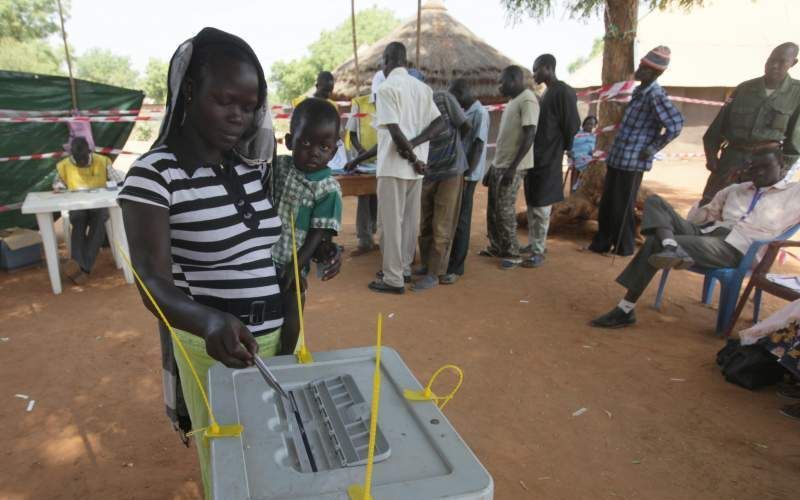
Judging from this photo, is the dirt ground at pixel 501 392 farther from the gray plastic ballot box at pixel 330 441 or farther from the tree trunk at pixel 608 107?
the tree trunk at pixel 608 107

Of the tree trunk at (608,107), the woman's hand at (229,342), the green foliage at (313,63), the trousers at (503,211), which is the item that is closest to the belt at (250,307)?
the woman's hand at (229,342)

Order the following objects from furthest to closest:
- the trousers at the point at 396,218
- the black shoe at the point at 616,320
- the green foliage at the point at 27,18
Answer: the green foliage at the point at 27,18 → the trousers at the point at 396,218 → the black shoe at the point at 616,320

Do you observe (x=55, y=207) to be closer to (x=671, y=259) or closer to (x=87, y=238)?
(x=87, y=238)

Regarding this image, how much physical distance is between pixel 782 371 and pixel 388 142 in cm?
309

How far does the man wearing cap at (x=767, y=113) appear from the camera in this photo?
15.1 feet

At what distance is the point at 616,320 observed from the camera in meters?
3.89

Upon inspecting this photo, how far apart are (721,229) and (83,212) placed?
5.72 m

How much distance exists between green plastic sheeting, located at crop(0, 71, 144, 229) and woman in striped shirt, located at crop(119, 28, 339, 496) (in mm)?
5897

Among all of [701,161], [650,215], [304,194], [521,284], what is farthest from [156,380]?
[701,161]

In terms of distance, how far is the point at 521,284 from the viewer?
4.82 m

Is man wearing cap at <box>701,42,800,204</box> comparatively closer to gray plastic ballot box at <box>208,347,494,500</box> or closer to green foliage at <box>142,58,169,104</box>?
gray plastic ballot box at <box>208,347,494,500</box>

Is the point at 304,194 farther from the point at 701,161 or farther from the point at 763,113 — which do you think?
the point at 701,161

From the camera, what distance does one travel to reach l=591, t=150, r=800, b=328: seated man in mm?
3598

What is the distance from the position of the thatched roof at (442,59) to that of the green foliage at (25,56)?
19.5m
